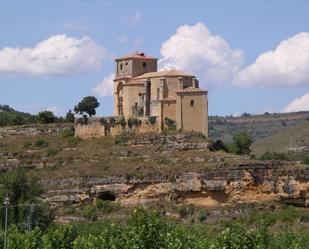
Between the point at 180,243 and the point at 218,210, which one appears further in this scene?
the point at 218,210

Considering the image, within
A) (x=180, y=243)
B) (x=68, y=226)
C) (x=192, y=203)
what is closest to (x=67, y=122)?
(x=192, y=203)

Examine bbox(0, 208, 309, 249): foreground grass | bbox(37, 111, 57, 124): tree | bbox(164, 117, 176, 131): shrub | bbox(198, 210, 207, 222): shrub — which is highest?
bbox(37, 111, 57, 124): tree

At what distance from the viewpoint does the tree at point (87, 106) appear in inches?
3388

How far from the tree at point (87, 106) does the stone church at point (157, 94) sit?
4091 millimetres

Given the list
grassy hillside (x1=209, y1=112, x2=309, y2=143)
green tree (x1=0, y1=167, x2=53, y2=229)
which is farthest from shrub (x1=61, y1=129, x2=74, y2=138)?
grassy hillside (x1=209, y1=112, x2=309, y2=143)

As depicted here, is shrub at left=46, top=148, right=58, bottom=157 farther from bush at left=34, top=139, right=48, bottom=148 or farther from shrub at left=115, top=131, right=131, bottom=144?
shrub at left=115, top=131, right=131, bottom=144

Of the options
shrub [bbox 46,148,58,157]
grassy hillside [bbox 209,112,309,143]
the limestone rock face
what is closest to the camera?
the limestone rock face

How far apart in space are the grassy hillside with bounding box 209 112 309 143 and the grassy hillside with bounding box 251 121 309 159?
20653mm

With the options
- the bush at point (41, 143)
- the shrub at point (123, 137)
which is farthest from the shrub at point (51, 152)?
the shrub at point (123, 137)

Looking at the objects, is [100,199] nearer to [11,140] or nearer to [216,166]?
[216,166]

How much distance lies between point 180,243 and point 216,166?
34150 mm

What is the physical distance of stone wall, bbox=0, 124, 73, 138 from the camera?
86.2 metres

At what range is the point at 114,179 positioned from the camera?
7438 cm

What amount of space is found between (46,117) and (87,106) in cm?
804
